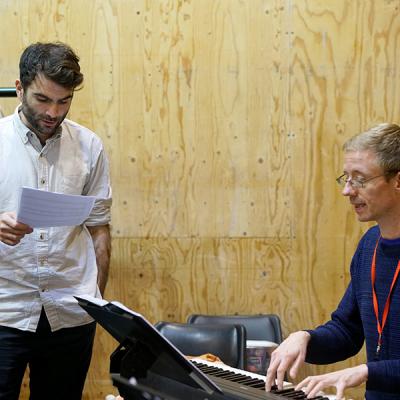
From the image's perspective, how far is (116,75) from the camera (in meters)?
4.21

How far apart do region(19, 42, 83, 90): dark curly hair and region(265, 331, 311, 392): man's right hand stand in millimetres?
1255

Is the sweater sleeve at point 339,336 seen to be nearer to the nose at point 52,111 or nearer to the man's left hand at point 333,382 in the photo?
the man's left hand at point 333,382

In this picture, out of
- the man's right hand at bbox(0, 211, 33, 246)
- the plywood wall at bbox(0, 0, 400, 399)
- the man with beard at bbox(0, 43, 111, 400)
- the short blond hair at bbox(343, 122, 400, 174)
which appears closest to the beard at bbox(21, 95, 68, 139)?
the man with beard at bbox(0, 43, 111, 400)

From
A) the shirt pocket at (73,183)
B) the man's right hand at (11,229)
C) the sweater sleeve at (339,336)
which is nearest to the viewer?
the sweater sleeve at (339,336)

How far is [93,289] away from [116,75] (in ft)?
5.93

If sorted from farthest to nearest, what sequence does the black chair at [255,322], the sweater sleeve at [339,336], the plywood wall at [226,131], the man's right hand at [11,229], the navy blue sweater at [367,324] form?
the plywood wall at [226,131] → the black chair at [255,322] → the man's right hand at [11,229] → the sweater sleeve at [339,336] → the navy blue sweater at [367,324]

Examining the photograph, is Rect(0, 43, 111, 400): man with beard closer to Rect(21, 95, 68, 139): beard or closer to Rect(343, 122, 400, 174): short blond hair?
Rect(21, 95, 68, 139): beard

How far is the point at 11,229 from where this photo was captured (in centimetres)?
237

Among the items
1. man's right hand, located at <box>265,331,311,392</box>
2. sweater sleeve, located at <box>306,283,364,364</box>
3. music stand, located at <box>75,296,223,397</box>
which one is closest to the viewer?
music stand, located at <box>75,296,223,397</box>

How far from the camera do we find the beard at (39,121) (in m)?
2.63

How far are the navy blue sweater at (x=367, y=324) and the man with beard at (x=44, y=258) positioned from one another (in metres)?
0.96

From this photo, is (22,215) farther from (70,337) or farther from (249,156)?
(249,156)

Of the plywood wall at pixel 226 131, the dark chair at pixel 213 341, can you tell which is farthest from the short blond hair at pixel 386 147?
the plywood wall at pixel 226 131

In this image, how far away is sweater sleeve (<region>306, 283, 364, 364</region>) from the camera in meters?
2.23
